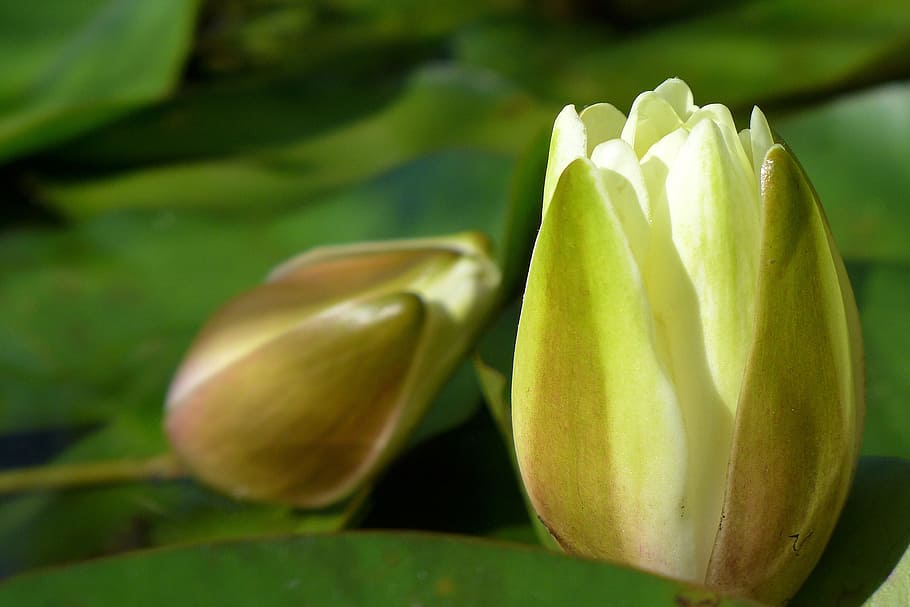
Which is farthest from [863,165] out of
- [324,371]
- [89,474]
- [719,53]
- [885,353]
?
[89,474]

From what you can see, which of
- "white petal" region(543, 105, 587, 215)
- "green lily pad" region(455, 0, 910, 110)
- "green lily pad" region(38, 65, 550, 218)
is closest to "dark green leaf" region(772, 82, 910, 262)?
"green lily pad" region(455, 0, 910, 110)

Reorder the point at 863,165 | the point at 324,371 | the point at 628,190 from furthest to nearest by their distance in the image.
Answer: the point at 863,165 → the point at 324,371 → the point at 628,190

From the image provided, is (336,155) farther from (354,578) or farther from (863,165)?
(354,578)

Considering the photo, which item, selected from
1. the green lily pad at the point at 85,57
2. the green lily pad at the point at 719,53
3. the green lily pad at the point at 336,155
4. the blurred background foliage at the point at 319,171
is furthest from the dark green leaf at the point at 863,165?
the green lily pad at the point at 85,57

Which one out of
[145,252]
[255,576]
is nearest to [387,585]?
[255,576]

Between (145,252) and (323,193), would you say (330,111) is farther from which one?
(145,252)

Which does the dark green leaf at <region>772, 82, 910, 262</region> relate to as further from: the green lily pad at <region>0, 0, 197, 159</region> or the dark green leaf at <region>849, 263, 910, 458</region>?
the green lily pad at <region>0, 0, 197, 159</region>
